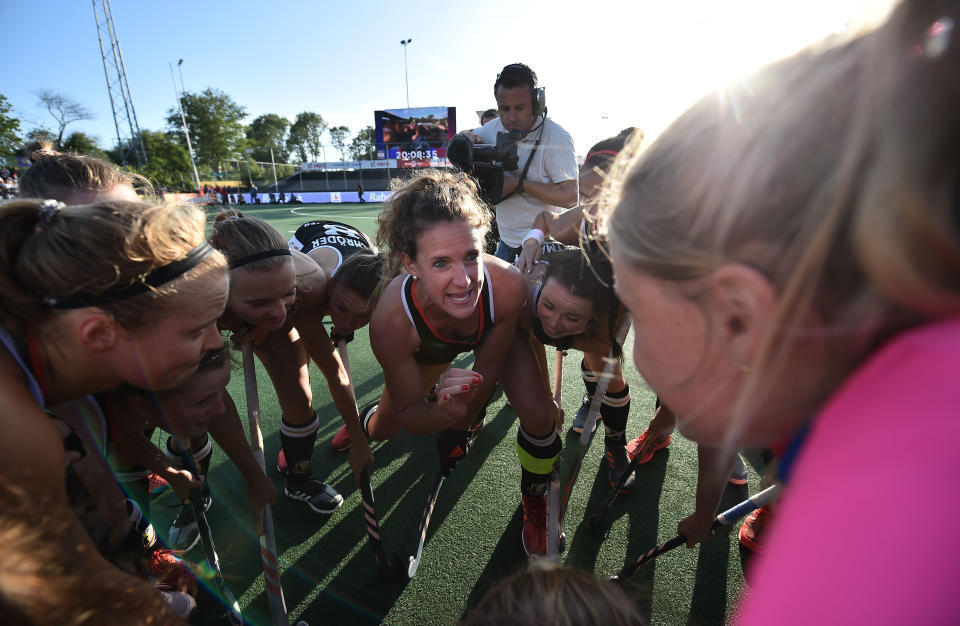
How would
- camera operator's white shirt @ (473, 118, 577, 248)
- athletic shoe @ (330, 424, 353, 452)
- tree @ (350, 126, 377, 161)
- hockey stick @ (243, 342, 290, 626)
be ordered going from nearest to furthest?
hockey stick @ (243, 342, 290, 626) < athletic shoe @ (330, 424, 353, 452) < camera operator's white shirt @ (473, 118, 577, 248) < tree @ (350, 126, 377, 161)

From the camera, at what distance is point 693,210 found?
26.9 inches

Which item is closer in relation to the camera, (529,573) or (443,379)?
(529,573)

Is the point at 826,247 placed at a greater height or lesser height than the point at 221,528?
greater

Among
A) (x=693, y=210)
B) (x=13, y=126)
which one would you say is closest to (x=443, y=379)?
(x=693, y=210)

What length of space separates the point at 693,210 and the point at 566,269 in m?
1.90

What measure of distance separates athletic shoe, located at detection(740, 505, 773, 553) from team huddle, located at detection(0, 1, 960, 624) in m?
0.02

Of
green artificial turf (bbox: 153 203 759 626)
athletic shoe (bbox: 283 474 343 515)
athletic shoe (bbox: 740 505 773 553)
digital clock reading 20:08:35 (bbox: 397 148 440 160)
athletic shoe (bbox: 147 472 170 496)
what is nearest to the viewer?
green artificial turf (bbox: 153 203 759 626)

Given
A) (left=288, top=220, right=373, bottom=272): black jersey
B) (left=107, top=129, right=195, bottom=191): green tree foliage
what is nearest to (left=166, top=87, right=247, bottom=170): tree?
(left=107, top=129, right=195, bottom=191): green tree foliage

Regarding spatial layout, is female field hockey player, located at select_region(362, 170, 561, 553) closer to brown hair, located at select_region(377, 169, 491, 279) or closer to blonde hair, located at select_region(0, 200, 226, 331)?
brown hair, located at select_region(377, 169, 491, 279)

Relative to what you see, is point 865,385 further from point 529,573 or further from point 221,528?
point 221,528

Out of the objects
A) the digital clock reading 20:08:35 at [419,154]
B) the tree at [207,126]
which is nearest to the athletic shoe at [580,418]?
the digital clock reading 20:08:35 at [419,154]

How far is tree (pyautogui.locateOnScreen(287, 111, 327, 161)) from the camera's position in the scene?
7625cm

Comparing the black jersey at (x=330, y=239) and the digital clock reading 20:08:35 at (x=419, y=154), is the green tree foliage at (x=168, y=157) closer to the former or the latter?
the digital clock reading 20:08:35 at (x=419, y=154)

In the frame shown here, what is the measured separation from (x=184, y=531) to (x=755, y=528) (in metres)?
3.58
